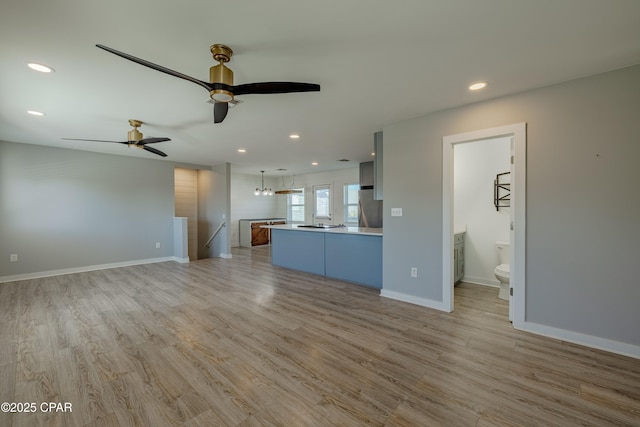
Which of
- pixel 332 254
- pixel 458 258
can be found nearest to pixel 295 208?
pixel 332 254

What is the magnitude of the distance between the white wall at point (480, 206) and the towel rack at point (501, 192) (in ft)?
0.18

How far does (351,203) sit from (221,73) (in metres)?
6.27

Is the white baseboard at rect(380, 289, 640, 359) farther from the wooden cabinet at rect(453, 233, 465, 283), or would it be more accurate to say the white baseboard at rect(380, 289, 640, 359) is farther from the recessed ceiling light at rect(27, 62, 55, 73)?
the recessed ceiling light at rect(27, 62, 55, 73)

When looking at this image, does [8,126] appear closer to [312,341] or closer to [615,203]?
[312,341]

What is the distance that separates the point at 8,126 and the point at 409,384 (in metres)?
5.99

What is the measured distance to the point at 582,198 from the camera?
7.88ft

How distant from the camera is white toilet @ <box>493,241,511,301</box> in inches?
134

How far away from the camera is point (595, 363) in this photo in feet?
6.90

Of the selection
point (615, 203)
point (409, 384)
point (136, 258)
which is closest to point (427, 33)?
point (615, 203)

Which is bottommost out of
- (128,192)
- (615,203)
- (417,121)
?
(615,203)

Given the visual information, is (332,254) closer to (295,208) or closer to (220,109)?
(220,109)

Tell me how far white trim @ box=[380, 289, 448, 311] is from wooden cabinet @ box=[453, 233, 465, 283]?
1.12 meters

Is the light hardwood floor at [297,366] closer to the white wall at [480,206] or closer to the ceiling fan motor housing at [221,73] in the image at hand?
the white wall at [480,206]

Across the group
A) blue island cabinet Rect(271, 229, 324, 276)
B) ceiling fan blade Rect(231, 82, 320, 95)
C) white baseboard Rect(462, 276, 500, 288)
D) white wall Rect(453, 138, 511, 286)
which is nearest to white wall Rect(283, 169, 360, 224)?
blue island cabinet Rect(271, 229, 324, 276)
